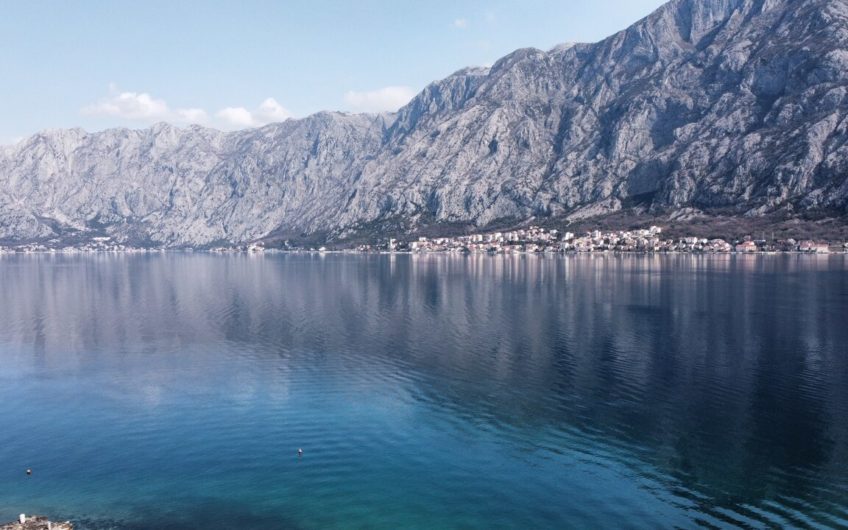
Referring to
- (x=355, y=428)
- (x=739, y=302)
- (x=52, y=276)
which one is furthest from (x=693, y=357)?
(x=52, y=276)

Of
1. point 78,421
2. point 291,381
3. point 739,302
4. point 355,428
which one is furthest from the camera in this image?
point 739,302

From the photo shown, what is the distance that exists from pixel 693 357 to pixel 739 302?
46.1m

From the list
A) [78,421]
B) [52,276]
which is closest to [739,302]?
[78,421]

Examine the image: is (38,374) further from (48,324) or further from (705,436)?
(705,436)

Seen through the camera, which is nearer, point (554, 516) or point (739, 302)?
point (554, 516)

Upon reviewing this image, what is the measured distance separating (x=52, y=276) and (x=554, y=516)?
20883cm

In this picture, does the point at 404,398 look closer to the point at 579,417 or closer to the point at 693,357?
the point at 579,417

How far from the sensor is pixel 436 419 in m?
44.4

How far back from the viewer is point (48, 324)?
92.6 meters

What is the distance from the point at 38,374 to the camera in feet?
201

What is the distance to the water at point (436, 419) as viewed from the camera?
30.9m

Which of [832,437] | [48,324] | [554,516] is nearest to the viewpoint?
[554,516]

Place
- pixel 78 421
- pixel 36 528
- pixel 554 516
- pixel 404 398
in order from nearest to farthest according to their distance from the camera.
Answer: pixel 36 528 → pixel 554 516 → pixel 78 421 → pixel 404 398

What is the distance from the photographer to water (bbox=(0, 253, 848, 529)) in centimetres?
3092
